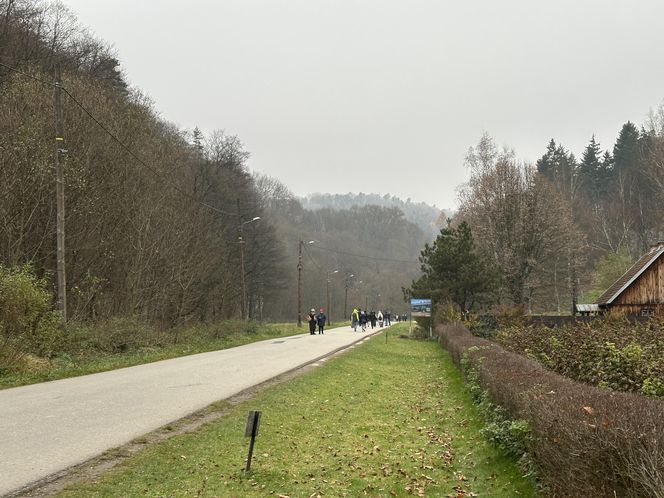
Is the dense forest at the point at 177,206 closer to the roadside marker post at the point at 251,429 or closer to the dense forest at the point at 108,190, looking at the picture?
the dense forest at the point at 108,190

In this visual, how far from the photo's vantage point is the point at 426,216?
170 meters

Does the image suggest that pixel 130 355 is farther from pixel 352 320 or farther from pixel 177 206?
pixel 352 320

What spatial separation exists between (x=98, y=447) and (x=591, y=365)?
26.7 feet

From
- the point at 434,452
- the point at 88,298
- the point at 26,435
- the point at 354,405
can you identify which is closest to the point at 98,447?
the point at 26,435

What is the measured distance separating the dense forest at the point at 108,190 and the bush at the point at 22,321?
3.93m

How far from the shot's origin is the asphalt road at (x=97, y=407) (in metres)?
6.60

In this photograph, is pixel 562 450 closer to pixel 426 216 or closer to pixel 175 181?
pixel 175 181

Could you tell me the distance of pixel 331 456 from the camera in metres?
7.36

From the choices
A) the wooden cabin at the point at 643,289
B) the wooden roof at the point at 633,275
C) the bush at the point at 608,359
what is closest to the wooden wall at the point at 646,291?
the wooden cabin at the point at 643,289

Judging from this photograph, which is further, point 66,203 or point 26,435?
point 66,203

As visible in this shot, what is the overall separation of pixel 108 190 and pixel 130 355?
10497 millimetres

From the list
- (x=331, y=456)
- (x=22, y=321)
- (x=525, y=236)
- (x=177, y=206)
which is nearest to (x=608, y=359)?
(x=331, y=456)

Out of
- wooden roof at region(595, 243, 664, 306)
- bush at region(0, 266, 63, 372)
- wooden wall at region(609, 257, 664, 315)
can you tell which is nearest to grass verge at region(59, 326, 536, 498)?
bush at region(0, 266, 63, 372)

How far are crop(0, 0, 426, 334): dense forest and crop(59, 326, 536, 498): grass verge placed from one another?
14234 millimetres
